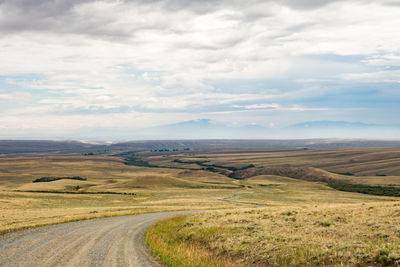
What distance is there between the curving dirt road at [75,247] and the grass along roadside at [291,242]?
5.14ft

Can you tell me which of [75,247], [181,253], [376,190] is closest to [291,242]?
[181,253]

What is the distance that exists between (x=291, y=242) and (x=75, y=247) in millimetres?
12857

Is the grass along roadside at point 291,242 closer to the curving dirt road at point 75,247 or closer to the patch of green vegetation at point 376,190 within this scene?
the curving dirt road at point 75,247

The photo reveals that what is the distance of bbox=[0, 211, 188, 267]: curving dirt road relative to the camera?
1631cm

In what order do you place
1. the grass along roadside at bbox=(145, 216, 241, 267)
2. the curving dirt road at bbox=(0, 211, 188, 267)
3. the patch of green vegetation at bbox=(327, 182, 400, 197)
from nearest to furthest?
the grass along roadside at bbox=(145, 216, 241, 267) → the curving dirt road at bbox=(0, 211, 188, 267) → the patch of green vegetation at bbox=(327, 182, 400, 197)

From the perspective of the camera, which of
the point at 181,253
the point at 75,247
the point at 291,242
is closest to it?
the point at 291,242

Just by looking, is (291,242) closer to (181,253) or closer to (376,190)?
(181,253)

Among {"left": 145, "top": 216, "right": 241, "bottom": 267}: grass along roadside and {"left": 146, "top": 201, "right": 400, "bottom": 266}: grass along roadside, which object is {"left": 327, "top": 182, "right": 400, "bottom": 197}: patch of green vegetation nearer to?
{"left": 146, "top": 201, "right": 400, "bottom": 266}: grass along roadside

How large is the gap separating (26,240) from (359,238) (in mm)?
20917

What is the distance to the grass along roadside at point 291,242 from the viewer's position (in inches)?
567

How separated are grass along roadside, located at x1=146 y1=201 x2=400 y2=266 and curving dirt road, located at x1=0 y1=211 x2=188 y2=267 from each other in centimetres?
157

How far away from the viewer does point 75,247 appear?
64.8ft

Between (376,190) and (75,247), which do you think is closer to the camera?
(75,247)

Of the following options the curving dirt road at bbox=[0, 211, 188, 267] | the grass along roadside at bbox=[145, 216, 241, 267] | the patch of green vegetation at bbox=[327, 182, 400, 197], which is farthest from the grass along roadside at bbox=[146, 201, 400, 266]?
the patch of green vegetation at bbox=[327, 182, 400, 197]
